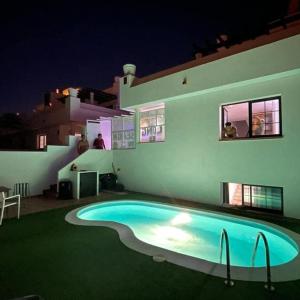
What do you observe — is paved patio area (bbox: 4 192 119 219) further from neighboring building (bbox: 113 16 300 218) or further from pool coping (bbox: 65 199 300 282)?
pool coping (bbox: 65 199 300 282)

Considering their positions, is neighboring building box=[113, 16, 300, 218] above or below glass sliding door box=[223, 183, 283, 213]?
above

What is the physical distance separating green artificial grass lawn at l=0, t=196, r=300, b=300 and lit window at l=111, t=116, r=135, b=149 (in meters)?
6.81

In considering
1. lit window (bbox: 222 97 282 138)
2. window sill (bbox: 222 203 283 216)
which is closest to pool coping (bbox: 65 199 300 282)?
window sill (bbox: 222 203 283 216)

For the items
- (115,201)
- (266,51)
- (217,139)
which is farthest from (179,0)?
(115,201)

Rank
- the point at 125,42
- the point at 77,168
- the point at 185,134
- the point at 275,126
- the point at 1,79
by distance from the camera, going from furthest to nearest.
Result: 1. the point at 1,79
2. the point at 125,42
3. the point at 77,168
4. the point at 185,134
5. the point at 275,126

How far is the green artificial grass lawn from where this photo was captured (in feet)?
9.15

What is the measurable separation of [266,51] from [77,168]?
8.36 meters

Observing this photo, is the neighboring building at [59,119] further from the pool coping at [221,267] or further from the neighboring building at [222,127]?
the pool coping at [221,267]

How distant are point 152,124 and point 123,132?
1881mm

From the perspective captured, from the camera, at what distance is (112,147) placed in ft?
39.4

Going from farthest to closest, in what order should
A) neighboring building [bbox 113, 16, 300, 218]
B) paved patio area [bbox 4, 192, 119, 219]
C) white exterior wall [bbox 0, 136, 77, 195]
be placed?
white exterior wall [bbox 0, 136, 77, 195], paved patio area [bbox 4, 192, 119, 219], neighboring building [bbox 113, 16, 300, 218]

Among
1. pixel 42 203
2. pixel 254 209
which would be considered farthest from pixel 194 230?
pixel 42 203

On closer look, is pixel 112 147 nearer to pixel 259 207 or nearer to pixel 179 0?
pixel 259 207

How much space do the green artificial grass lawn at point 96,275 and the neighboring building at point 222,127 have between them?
171 inches
